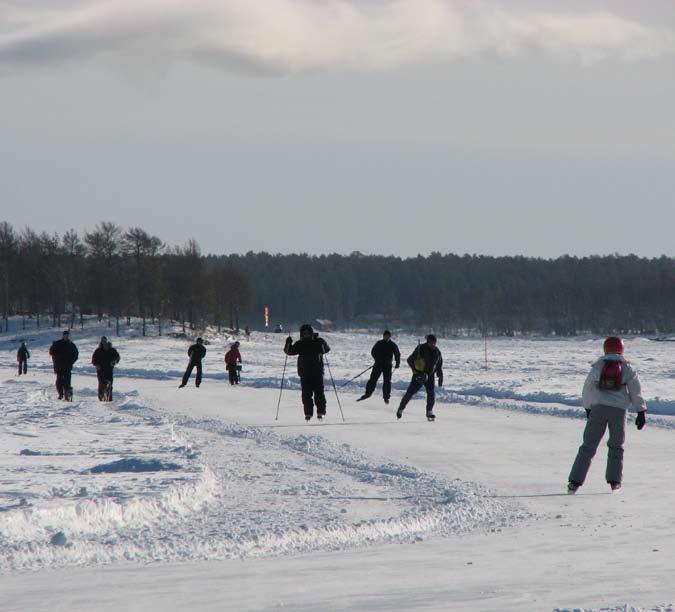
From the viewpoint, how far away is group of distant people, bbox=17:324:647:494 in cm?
980

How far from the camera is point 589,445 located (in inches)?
385

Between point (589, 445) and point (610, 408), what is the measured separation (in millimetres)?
400

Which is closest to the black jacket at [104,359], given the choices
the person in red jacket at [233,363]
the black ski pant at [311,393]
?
the person in red jacket at [233,363]

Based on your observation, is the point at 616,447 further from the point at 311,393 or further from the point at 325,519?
the point at 311,393

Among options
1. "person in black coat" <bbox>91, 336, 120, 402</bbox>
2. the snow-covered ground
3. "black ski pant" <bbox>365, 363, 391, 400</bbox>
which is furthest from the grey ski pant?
"person in black coat" <bbox>91, 336, 120, 402</bbox>

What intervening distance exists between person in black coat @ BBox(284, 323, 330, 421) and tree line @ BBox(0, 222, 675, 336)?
266 feet

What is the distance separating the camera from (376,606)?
5.65m

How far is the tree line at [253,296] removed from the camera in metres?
102

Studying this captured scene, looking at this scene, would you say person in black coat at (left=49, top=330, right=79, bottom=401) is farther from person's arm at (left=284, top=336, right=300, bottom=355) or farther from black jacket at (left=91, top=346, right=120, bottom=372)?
person's arm at (left=284, top=336, right=300, bottom=355)

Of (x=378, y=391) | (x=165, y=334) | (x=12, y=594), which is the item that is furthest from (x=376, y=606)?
(x=165, y=334)

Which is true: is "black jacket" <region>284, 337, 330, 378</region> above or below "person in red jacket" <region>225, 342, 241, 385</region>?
above

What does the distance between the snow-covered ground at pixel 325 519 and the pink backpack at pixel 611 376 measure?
0.98m

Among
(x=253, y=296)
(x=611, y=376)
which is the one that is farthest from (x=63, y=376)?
(x=253, y=296)

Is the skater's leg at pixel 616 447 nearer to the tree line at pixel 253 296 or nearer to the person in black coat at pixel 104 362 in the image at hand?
the person in black coat at pixel 104 362
